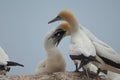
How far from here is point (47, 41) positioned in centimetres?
326

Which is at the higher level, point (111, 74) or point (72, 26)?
point (72, 26)

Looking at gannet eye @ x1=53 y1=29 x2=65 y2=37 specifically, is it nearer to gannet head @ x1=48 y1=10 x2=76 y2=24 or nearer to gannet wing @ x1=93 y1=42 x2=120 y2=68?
gannet head @ x1=48 y1=10 x2=76 y2=24

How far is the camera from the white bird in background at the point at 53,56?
3.17 meters

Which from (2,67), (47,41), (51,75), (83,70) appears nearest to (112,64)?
(83,70)

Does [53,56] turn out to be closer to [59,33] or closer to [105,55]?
[59,33]

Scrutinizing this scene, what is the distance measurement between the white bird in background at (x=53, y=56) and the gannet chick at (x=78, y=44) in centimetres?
15

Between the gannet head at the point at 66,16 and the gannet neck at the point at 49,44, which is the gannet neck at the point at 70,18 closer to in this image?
the gannet head at the point at 66,16

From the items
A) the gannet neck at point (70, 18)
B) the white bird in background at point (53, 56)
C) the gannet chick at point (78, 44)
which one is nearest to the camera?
the gannet chick at point (78, 44)

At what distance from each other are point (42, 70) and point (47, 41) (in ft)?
0.84

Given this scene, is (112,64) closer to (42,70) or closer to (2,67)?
(42,70)

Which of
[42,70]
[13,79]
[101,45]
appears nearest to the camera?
[13,79]

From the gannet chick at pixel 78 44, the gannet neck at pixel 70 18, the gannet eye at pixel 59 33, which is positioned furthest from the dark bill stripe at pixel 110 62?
the gannet eye at pixel 59 33

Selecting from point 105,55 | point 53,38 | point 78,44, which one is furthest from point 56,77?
point 53,38

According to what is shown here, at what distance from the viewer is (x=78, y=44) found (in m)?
2.82
